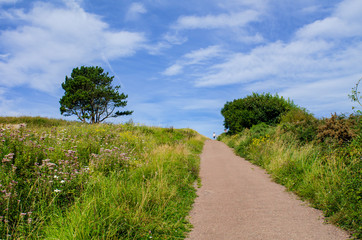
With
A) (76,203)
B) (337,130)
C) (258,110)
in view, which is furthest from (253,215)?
(258,110)

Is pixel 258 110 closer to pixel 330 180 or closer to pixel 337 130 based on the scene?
pixel 337 130

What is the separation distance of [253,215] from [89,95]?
122 feet

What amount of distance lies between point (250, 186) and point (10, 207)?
7.04 m

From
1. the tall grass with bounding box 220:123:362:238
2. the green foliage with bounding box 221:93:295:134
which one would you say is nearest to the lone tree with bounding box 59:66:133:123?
the green foliage with bounding box 221:93:295:134

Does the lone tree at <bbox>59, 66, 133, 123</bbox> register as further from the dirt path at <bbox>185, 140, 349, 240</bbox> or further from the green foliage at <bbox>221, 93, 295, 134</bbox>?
the dirt path at <bbox>185, 140, 349, 240</bbox>

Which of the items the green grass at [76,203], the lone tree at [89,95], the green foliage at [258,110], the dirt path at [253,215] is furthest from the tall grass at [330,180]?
the lone tree at [89,95]

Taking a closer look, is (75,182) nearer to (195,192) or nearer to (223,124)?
(195,192)

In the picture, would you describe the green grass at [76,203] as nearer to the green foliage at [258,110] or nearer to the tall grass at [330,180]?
the tall grass at [330,180]

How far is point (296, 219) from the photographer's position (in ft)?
18.1

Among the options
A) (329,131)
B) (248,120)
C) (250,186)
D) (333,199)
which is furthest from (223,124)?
(333,199)

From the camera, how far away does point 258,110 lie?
29.9 metres

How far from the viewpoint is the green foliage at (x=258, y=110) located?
1149 inches

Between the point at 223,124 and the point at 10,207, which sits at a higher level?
the point at 223,124

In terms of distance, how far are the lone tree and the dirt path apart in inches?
1339
